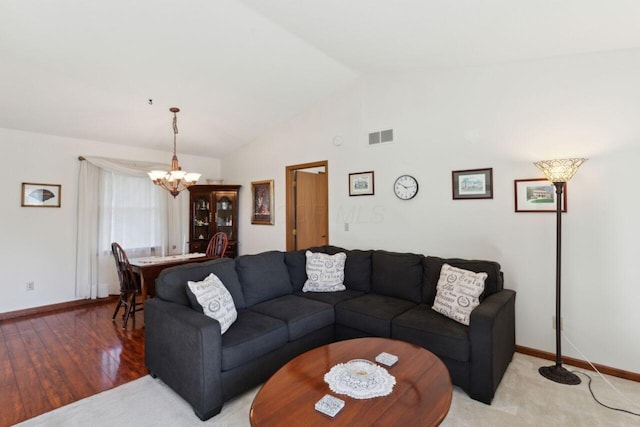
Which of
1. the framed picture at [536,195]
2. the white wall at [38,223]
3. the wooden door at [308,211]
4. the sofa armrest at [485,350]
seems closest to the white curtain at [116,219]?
A: the white wall at [38,223]

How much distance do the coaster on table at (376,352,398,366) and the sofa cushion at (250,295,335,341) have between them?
87 centimetres

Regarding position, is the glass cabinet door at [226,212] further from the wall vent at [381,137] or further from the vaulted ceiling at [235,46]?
the wall vent at [381,137]

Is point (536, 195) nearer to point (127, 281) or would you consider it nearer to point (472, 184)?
point (472, 184)

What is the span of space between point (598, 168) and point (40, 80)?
5.20m

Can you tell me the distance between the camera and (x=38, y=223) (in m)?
4.22

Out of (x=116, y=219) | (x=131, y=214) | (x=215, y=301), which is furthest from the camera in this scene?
(x=131, y=214)

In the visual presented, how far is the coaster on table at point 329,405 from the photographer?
1373 millimetres

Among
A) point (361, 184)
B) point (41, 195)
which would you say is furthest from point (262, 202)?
point (41, 195)

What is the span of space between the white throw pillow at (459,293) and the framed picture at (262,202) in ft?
10.3

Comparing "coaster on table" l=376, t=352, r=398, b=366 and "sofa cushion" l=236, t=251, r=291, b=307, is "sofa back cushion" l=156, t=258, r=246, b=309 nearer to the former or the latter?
"sofa cushion" l=236, t=251, r=291, b=307

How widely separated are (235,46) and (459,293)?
301cm

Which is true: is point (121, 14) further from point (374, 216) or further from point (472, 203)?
point (472, 203)

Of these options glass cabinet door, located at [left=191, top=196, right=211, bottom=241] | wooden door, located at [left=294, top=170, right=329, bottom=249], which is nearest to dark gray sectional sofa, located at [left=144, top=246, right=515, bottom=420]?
wooden door, located at [left=294, top=170, right=329, bottom=249]

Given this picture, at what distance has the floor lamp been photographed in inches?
95.1
